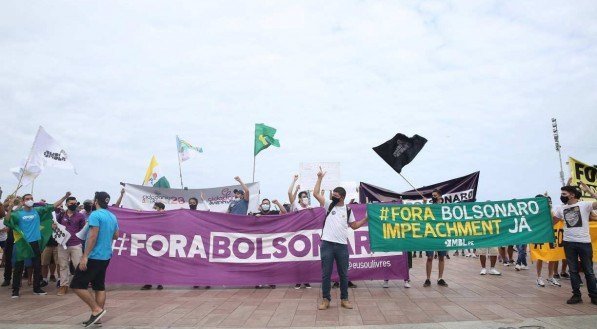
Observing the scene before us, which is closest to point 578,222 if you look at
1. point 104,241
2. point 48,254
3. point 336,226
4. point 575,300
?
point 575,300

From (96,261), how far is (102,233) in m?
0.39

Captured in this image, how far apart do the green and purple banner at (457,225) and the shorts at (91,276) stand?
466 cm

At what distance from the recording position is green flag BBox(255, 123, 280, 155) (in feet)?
42.2

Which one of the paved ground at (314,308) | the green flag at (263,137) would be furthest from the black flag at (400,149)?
the green flag at (263,137)

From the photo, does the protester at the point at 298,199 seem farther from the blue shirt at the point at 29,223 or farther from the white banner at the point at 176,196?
the blue shirt at the point at 29,223

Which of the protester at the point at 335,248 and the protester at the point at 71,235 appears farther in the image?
the protester at the point at 71,235

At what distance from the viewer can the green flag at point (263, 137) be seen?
42.2ft

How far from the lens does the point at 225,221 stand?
8906 mm

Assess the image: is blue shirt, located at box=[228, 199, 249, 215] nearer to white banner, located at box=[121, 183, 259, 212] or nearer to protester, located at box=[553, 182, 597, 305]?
white banner, located at box=[121, 183, 259, 212]

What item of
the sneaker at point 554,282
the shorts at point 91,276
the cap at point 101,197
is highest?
the cap at point 101,197

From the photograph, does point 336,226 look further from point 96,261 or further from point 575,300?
point 575,300

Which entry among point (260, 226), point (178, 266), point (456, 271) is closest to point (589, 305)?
point (456, 271)

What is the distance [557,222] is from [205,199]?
31.7ft

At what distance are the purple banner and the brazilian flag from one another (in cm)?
144
